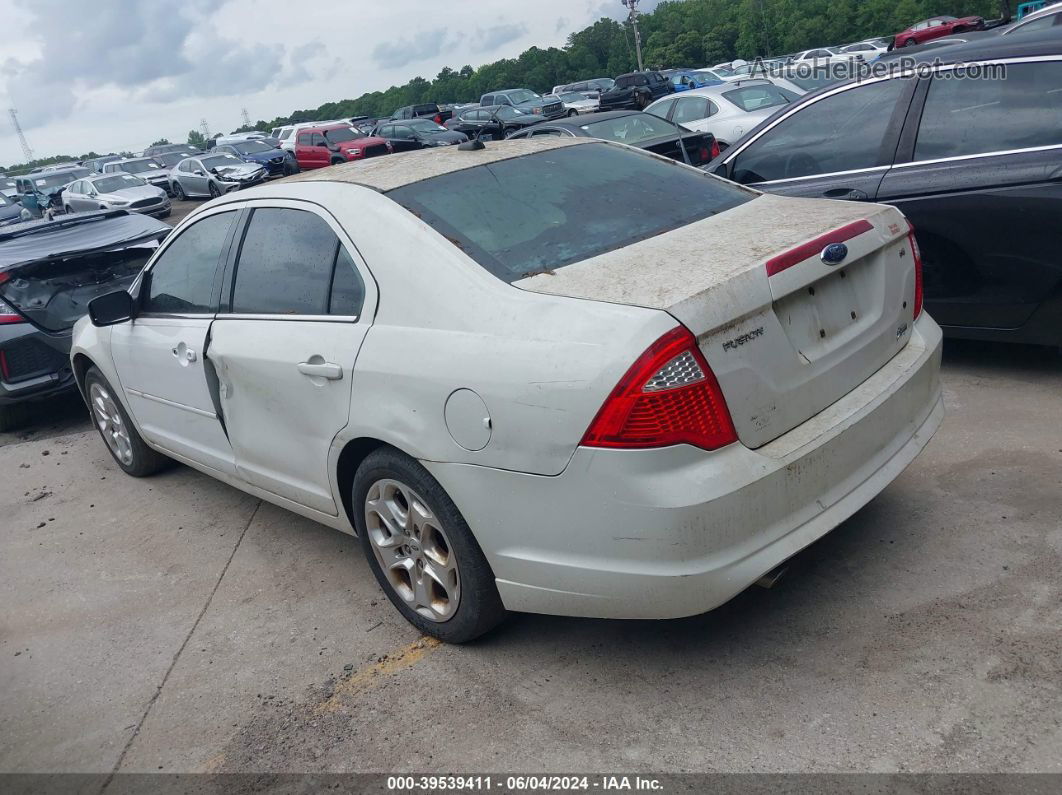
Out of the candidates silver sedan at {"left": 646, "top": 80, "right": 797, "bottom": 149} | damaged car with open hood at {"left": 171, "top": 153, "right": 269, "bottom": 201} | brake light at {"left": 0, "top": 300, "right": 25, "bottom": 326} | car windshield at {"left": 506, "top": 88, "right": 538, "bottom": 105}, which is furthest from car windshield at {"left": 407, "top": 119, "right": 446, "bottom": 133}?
brake light at {"left": 0, "top": 300, "right": 25, "bottom": 326}

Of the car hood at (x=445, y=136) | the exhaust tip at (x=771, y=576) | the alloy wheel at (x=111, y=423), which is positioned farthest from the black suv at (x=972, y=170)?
the car hood at (x=445, y=136)

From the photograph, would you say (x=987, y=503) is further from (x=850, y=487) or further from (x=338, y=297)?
(x=338, y=297)

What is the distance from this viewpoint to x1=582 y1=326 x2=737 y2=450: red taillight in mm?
2529

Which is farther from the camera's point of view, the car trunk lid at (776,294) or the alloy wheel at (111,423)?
the alloy wheel at (111,423)

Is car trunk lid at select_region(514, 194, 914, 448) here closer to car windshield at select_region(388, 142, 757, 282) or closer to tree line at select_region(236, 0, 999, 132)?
car windshield at select_region(388, 142, 757, 282)

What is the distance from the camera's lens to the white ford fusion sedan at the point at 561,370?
8.53 ft

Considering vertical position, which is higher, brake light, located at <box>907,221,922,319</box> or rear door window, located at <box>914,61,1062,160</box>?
rear door window, located at <box>914,61,1062,160</box>

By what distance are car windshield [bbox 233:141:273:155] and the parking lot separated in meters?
30.2

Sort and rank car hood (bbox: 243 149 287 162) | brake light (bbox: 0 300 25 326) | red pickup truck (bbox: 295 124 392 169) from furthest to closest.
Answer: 1. car hood (bbox: 243 149 287 162)
2. red pickup truck (bbox: 295 124 392 169)
3. brake light (bbox: 0 300 25 326)

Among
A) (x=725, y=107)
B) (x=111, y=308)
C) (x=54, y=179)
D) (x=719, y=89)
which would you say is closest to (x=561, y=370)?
(x=111, y=308)

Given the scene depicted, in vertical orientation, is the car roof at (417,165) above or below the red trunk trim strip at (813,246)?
above

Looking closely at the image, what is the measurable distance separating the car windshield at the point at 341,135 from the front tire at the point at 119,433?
76.3ft

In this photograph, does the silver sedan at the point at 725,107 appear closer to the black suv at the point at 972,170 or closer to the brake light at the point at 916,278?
the black suv at the point at 972,170

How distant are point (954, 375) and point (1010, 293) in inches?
23.1
